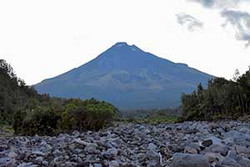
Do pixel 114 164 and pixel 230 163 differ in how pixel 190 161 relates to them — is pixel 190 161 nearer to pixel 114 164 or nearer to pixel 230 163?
pixel 230 163

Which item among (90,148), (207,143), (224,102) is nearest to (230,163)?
(207,143)

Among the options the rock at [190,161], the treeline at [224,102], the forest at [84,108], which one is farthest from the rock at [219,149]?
the treeline at [224,102]

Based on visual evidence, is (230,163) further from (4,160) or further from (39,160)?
(4,160)

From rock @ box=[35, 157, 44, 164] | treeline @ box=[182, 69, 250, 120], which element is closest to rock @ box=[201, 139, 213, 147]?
rock @ box=[35, 157, 44, 164]

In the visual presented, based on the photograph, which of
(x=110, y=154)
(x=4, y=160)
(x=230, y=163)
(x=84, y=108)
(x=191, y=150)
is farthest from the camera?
(x=84, y=108)

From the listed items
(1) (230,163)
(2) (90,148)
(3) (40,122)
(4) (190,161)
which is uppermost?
(3) (40,122)

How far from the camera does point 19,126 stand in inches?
747

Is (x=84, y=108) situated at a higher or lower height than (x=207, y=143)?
higher

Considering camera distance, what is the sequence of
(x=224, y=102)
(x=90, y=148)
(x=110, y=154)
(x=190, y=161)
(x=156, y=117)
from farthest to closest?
(x=156, y=117) < (x=224, y=102) < (x=90, y=148) < (x=110, y=154) < (x=190, y=161)

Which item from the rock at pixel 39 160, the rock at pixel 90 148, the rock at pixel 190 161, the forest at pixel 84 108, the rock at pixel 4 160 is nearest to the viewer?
the rock at pixel 190 161

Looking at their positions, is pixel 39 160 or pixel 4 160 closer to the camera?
pixel 4 160

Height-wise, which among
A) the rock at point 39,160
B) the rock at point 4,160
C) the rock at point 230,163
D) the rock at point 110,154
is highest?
the rock at point 4,160

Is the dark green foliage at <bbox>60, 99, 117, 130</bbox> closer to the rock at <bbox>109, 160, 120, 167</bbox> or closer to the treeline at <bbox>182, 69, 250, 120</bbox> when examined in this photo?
the rock at <bbox>109, 160, 120, 167</bbox>

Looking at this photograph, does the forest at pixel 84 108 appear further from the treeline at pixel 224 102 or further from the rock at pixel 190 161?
the rock at pixel 190 161
